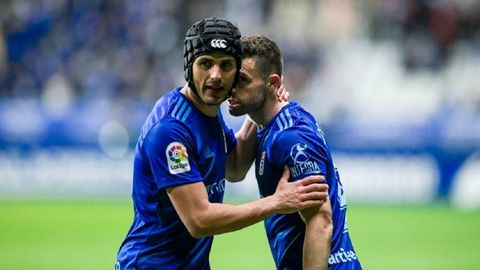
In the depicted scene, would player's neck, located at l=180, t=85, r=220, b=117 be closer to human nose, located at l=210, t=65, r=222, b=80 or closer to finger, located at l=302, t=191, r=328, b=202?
human nose, located at l=210, t=65, r=222, b=80

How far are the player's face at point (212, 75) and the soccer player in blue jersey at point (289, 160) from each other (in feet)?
1.02

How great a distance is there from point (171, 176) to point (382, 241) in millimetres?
8566

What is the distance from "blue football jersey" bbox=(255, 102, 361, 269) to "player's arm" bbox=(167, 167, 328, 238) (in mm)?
116

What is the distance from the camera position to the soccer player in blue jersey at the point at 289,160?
543 centimetres

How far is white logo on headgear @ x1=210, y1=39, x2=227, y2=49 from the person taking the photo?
212 inches

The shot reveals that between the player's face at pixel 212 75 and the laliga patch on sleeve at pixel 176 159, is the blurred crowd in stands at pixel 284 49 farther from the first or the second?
the laliga patch on sleeve at pixel 176 159

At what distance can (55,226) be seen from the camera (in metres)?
14.5

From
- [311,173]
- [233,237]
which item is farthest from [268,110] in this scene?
[233,237]

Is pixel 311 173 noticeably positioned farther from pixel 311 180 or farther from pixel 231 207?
pixel 231 207

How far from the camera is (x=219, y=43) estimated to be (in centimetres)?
540

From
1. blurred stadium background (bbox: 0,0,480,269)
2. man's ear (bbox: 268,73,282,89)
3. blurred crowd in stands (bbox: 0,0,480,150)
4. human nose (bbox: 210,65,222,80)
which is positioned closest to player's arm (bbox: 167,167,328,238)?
human nose (bbox: 210,65,222,80)

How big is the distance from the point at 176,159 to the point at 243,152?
1.20 meters

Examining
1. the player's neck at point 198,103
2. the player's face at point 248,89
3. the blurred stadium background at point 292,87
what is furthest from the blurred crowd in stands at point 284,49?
the player's neck at point 198,103

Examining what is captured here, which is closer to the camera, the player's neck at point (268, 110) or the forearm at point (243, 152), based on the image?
the player's neck at point (268, 110)
